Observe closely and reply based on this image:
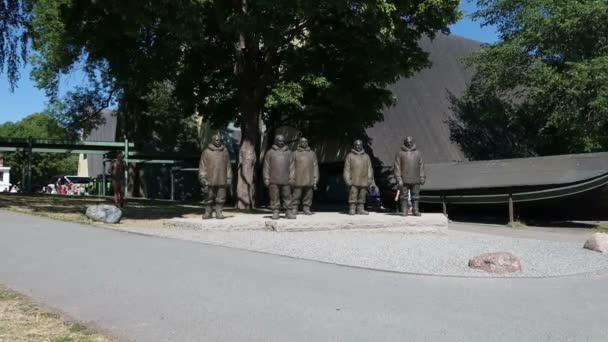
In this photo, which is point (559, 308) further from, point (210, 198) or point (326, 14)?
point (326, 14)

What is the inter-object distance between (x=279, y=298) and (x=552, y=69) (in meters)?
20.3

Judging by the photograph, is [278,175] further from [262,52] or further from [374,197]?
[374,197]

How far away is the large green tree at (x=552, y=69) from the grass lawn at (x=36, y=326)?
803 inches

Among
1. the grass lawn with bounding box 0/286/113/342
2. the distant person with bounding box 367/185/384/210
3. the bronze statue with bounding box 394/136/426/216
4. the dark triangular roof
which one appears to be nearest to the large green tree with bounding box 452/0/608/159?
the dark triangular roof

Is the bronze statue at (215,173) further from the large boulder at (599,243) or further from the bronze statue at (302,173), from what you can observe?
the large boulder at (599,243)

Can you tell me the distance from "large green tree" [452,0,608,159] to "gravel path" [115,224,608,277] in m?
10.3

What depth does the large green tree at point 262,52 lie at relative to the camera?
17203mm

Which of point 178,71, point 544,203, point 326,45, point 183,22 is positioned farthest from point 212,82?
point 544,203

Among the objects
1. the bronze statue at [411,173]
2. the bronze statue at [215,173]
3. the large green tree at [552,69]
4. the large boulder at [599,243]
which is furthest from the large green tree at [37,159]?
the large boulder at [599,243]

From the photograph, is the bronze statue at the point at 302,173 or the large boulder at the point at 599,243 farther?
the bronze statue at the point at 302,173

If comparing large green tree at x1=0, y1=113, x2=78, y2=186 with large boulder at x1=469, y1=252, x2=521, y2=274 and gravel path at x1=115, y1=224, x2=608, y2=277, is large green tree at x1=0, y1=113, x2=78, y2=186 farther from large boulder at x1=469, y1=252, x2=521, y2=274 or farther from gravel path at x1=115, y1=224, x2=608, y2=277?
large boulder at x1=469, y1=252, x2=521, y2=274

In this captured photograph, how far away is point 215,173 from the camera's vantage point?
50.3ft

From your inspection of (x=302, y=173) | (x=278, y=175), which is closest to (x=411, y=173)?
(x=302, y=173)

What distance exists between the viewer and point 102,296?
23.6 ft
